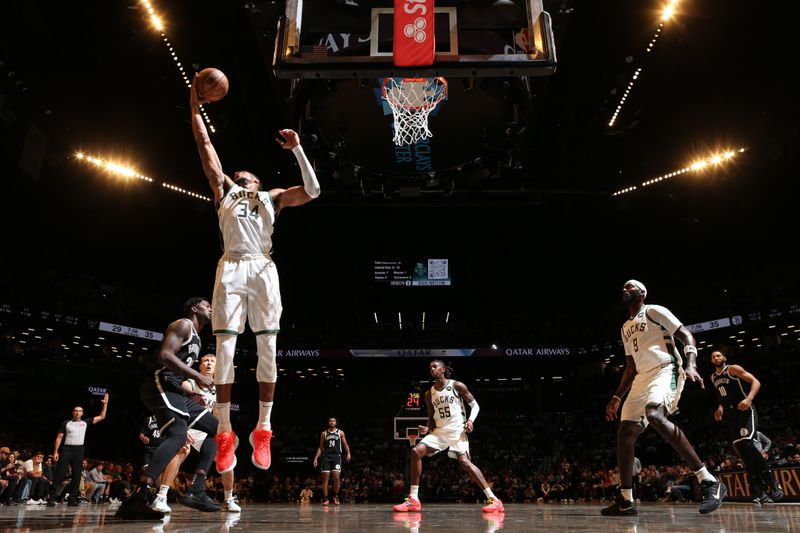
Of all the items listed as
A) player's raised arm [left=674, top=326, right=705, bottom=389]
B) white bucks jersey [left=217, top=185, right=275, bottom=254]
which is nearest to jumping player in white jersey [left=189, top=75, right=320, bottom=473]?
white bucks jersey [left=217, top=185, right=275, bottom=254]

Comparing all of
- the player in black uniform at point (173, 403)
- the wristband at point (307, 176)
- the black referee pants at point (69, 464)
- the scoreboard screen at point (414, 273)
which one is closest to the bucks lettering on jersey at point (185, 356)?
the player in black uniform at point (173, 403)

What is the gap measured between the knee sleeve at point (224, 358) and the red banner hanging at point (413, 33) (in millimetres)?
3579

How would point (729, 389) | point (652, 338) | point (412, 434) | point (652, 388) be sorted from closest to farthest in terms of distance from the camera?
point (652, 388) → point (652, 338) → point (729, 389) → point (412, 434)

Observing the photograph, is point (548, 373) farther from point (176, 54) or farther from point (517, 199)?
point (176, 54)

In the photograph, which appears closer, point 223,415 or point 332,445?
point 223,415

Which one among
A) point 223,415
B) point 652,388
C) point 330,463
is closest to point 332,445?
point 330,463

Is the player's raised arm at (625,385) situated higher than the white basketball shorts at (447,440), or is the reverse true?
the player's raised arm at (625,385)

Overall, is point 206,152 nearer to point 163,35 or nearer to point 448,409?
point 448,409

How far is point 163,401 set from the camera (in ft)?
16.3

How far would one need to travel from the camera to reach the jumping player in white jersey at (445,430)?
6.95 meters

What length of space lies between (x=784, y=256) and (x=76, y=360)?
2780 cm

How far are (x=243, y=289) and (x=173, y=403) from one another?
1398mm

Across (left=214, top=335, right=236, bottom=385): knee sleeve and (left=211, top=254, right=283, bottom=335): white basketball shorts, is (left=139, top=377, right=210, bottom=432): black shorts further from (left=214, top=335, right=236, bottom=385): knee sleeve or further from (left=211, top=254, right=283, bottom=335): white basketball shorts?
(left=211, top=254, right=283, bottom=335): white basketball shorts

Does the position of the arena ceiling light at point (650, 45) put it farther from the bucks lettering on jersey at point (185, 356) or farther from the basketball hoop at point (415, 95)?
the bucks lettering on jersey at point (185, 356)
